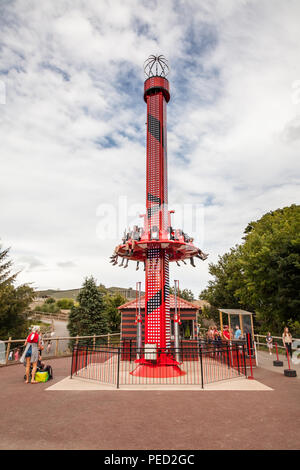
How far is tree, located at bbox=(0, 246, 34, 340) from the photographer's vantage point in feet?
→ 78.8

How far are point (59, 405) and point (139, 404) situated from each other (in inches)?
71.8

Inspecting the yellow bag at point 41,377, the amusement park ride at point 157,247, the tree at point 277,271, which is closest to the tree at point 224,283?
the tree at point 277,271

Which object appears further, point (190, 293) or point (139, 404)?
point (190, 293)

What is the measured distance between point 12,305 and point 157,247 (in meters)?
18.7

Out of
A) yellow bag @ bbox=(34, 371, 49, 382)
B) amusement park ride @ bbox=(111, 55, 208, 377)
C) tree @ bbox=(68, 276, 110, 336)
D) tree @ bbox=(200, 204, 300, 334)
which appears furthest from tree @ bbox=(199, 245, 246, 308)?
yellow bag @ bbox=(34, 371, 49, 382)

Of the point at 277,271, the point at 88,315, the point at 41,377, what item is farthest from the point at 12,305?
the point at 277,271

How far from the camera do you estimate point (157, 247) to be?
38.2ft

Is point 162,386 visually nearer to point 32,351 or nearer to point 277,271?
point 32,351

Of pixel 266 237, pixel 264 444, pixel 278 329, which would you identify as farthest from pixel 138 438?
pixel 278 329

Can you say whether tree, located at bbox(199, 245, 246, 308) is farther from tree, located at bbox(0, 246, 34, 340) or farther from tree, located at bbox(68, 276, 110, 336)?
tree, located at bbox(0, 246, 34, 340)

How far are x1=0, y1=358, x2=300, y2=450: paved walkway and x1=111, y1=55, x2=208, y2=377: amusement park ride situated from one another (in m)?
2.99
